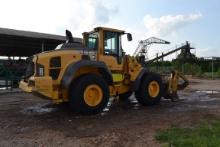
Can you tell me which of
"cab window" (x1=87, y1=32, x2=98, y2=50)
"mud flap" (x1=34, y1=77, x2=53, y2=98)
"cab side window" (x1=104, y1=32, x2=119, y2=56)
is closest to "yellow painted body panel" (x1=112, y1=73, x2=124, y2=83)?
"cab side window" (x1=104, y1=32, x2=119, y2=56)

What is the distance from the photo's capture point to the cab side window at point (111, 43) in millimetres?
11297

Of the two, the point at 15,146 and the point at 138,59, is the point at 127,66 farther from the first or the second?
the point at 15,146

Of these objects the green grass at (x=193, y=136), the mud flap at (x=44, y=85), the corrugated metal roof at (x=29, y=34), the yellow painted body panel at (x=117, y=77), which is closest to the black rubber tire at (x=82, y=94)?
the mud flap at (x=44, y=85)

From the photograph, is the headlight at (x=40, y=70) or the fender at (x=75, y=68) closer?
the fender at (x=75, y=68)

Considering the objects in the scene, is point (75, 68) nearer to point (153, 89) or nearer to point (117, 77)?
point (117, 77)

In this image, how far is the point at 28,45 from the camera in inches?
934

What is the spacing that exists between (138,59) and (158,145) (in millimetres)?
6303

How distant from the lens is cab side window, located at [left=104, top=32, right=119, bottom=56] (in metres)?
11.3

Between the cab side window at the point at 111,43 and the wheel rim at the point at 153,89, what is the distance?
5.71 ft

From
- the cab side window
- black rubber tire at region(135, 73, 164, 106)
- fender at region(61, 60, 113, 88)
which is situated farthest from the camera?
black rubber tire at region(135, 73, 164, 106)

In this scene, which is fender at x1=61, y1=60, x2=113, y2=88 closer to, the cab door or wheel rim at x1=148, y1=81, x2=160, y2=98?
the cab door

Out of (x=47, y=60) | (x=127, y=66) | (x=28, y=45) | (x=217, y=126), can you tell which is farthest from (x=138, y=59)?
(x=28, y=45)

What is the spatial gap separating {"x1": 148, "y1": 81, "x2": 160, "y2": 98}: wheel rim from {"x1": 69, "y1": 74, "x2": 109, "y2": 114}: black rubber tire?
7.89 feet

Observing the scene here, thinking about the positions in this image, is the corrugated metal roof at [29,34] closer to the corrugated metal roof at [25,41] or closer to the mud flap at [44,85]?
the corrugated metal roof at [25,41]
